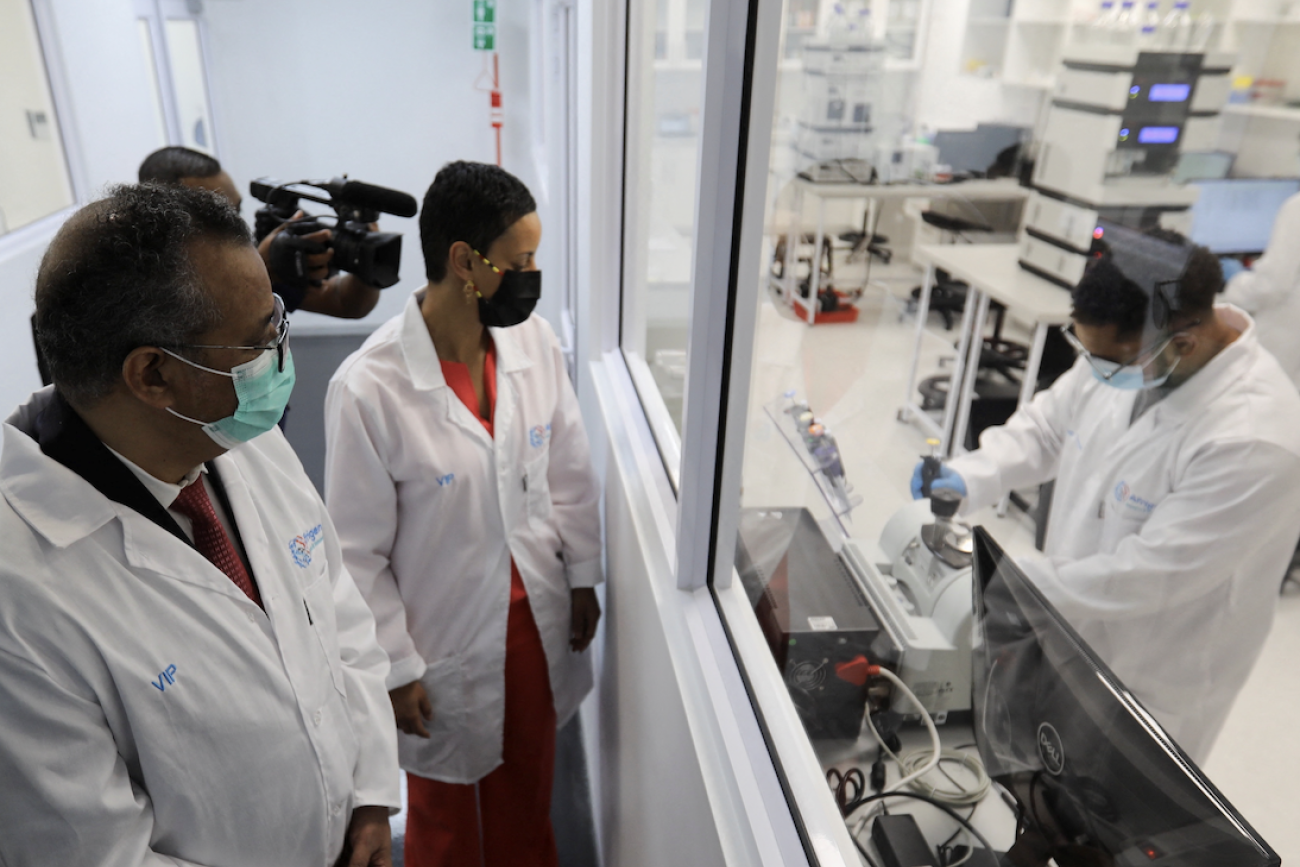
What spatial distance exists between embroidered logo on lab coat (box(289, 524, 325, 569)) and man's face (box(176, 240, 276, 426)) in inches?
11.0

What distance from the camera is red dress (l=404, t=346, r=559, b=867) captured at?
174cm

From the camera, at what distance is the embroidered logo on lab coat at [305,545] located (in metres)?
1.18

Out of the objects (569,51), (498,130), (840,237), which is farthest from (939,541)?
(498,130)

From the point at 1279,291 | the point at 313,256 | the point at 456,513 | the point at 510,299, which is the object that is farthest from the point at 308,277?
the point at 1279,291

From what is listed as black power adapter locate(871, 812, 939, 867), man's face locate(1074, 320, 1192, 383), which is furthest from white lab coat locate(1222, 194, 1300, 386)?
black power adapter locate(871, 812, 939, 867)

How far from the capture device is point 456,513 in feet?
5.19

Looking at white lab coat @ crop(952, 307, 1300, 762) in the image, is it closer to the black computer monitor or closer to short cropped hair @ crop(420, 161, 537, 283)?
the black computer monitor

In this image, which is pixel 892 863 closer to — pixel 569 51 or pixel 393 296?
pixel 569 51

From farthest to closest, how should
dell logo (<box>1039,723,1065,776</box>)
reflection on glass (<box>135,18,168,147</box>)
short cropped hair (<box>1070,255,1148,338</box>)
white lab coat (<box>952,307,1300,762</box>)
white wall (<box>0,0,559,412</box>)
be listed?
white wall (<box>0,0,559,412</box>)
reflection on glass (<box>135,18,168,147</box>)
short cropped hair (<box>1070,255,1148,338</box>)
white lab coat (<box>952,307,1300,762</box>)
dell logo (<box>1039,723,1065,776</box>)

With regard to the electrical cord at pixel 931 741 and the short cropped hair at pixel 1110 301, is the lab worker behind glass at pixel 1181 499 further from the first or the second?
the electrical cord at pixel 931 741

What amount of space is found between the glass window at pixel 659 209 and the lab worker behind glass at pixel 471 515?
10.6 inches

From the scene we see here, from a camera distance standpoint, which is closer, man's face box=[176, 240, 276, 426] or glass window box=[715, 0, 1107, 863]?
man's face box=[176, 240, 276, 426]

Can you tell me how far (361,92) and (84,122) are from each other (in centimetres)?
150

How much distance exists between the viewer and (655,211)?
2090 mm
